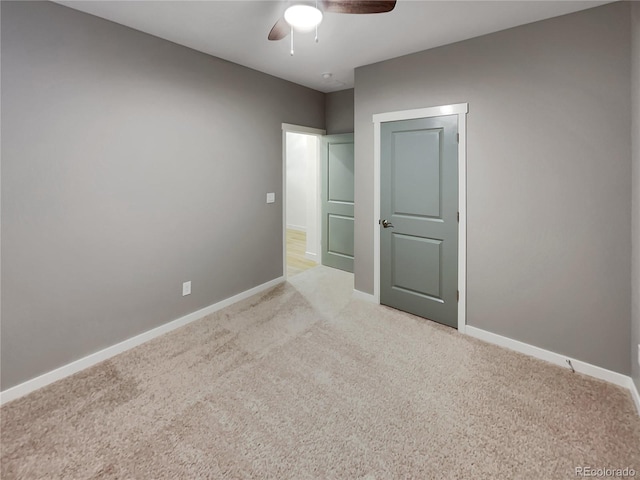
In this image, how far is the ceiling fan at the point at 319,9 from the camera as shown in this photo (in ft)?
5.56

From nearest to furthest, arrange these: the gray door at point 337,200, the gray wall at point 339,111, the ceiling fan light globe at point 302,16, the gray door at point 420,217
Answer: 1. the ceiling fan light globe at point 302,16
2. the gray door at point 420,217
3. the gray wall at point 339,111
4. the gray door at point 337,200

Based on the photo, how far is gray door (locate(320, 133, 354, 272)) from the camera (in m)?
4.52

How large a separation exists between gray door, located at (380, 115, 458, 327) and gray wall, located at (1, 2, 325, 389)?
1561mm

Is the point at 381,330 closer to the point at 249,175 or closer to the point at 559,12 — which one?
the point at 249,175

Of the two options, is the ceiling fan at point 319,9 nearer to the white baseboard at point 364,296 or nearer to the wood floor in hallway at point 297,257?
the white baseboard at point 364,296

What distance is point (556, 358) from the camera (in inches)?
96.7

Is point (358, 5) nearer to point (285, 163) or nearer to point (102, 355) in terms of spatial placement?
point (285, 163)

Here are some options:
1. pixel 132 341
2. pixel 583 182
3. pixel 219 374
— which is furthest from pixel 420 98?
pixel 132 341

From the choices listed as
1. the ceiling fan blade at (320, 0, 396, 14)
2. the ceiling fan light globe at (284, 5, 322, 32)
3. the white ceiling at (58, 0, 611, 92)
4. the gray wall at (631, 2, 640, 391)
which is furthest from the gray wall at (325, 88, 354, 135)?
the gray wall at (631, 2, 640, 391)

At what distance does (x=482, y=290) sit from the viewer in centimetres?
282

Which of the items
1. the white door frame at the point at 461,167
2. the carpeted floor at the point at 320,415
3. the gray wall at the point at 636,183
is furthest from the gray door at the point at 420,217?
the gray wall at the point at 636,183

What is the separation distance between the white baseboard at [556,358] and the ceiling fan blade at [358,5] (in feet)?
8.36

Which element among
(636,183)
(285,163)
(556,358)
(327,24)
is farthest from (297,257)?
(636,183)

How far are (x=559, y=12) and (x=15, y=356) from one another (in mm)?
4322
